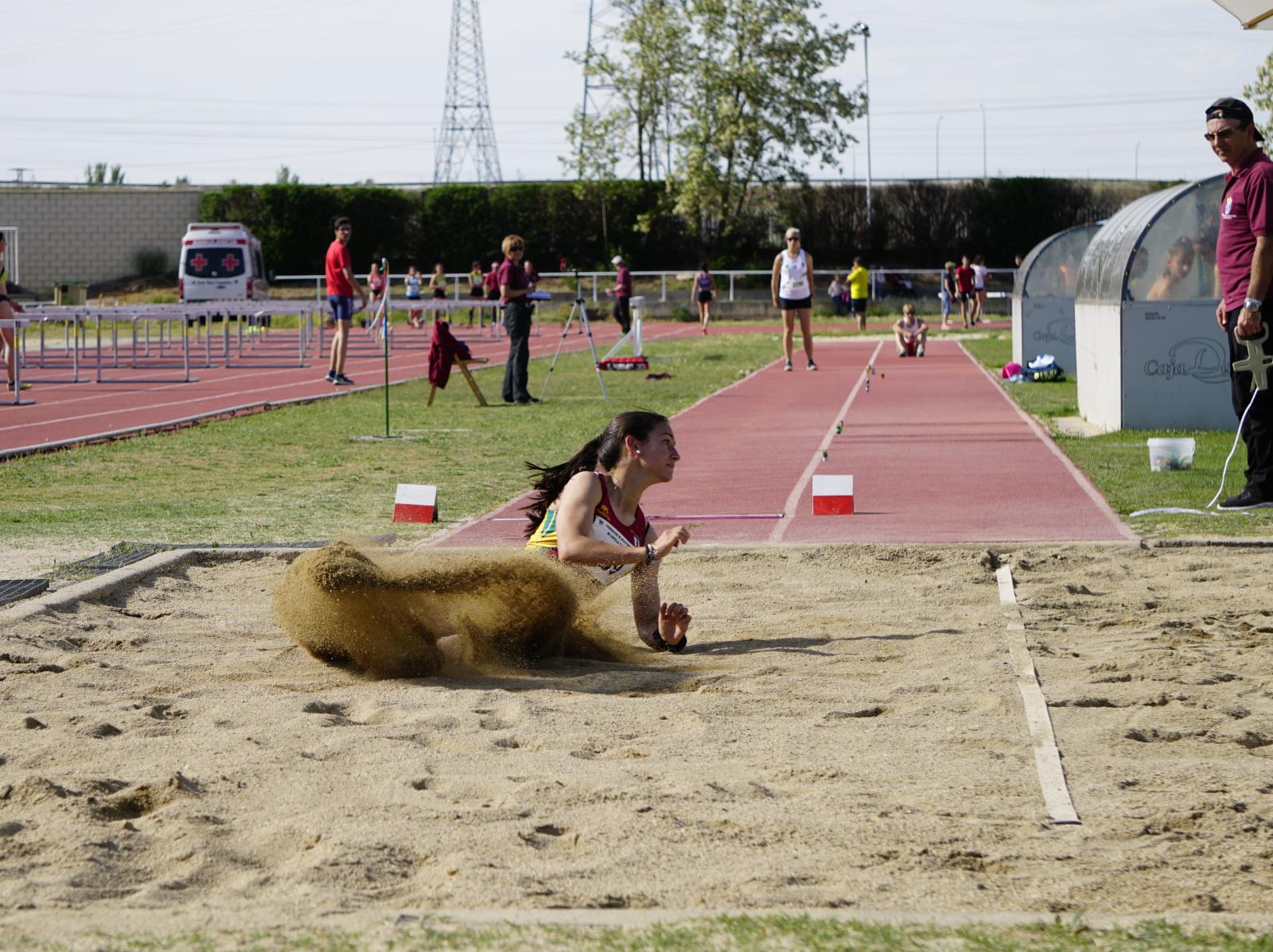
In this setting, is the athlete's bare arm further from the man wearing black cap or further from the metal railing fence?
the metal railing fence

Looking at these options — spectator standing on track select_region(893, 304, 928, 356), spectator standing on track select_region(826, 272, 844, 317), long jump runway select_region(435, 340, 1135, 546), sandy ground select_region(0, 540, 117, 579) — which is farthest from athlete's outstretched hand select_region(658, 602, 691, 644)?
spectator standing on track select_region(826, 272, 844, 317)

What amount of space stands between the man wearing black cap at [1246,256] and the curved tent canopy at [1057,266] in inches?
542

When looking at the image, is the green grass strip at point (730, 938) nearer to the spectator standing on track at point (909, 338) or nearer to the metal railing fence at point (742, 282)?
the spectator standing on track at point (909, 338)

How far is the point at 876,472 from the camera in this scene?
12.2m

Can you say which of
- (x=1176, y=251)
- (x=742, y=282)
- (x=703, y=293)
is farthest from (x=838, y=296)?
(x=1176, y=251)

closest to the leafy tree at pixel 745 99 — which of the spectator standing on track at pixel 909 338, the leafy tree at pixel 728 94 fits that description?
the leafy tree at pixel 728 94

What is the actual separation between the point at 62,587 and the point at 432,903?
4417 mm

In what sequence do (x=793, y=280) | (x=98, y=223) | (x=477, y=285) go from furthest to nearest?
(x=98, y=223) → (x=477, y=285) → (x=793, y=280)

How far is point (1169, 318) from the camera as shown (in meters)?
14.0

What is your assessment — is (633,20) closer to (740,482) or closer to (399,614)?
(740,482)

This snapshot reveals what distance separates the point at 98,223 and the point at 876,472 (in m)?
53.7

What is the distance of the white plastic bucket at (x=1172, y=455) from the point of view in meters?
11.2

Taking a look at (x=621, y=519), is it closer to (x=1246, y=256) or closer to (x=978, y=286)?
(x=1246, y=256)

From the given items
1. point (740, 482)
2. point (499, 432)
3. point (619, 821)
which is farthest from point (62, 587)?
point (499, 432)
